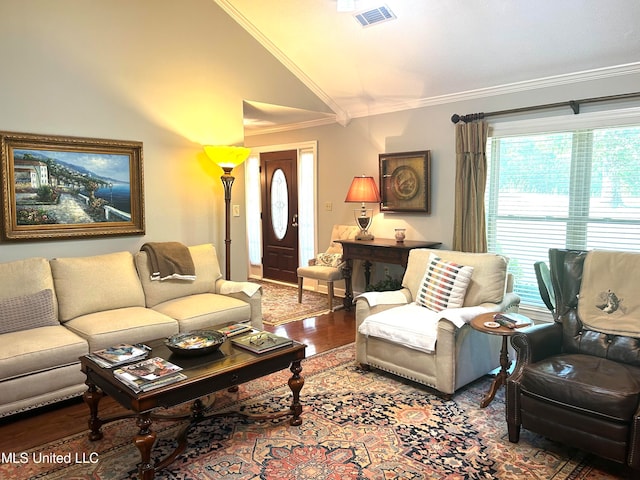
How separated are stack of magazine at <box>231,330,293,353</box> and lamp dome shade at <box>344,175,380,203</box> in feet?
8.92

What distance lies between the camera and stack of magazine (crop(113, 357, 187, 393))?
7.18ft

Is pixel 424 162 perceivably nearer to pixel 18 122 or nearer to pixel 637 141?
pixel 637 141

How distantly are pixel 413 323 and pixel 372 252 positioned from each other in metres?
1.88

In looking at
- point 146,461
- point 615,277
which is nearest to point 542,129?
point 615,277

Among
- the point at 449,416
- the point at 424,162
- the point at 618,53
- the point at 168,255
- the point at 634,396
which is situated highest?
the point at 618,53

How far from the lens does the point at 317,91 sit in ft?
17.8

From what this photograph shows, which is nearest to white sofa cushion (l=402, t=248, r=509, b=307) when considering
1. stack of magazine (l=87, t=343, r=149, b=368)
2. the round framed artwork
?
the round framed artwork

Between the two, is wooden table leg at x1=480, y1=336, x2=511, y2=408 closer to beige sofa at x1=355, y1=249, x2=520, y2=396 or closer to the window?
beige sofa at x1=355, y1=249, x2=520, y2=396

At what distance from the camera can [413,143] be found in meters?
5.22

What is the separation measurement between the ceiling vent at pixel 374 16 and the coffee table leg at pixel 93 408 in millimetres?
3511

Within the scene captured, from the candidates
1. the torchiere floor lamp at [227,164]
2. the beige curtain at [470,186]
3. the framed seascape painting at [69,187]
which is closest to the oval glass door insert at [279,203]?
the torchiere floor lamp at [227,164]

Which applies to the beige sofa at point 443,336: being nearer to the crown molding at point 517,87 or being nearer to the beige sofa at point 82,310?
the beige sofa at point 82,310

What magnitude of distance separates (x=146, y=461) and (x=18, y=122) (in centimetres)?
267

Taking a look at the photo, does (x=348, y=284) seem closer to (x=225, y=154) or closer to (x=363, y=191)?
(x=363, y=191)
